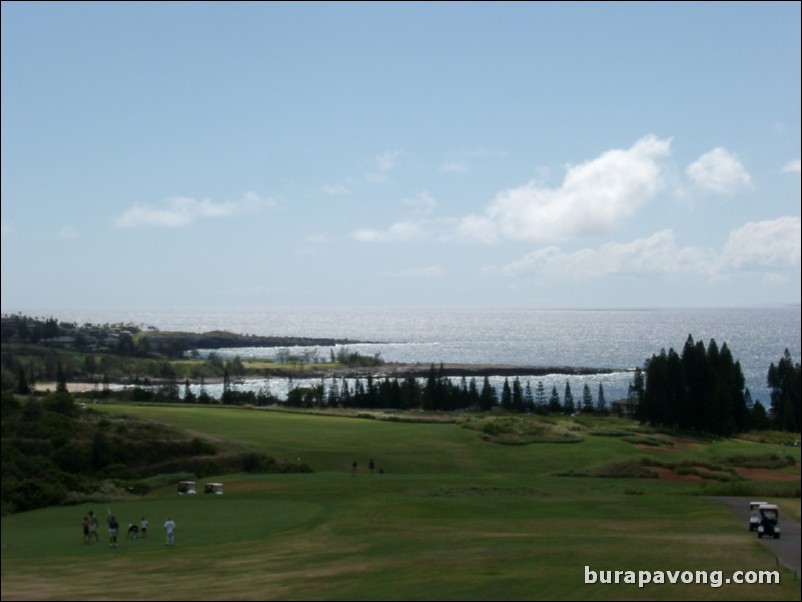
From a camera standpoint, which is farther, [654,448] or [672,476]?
[654,448]

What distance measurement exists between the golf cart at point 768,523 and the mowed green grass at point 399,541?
82 cm

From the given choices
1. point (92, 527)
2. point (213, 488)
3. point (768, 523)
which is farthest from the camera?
point (213, 488)

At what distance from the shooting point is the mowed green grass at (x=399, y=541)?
66.2 ft

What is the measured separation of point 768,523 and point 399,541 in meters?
12.1

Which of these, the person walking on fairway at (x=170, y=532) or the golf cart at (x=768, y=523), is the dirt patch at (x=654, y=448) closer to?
the golf cart at (x=768, y=523)

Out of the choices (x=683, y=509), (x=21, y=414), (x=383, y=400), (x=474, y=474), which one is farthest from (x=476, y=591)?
(x=383, y=400)

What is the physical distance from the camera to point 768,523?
2780 centimetres

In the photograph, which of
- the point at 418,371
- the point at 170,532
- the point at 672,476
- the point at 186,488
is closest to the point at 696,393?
the point at 672,476

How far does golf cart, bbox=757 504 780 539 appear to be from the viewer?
27766 millimetres

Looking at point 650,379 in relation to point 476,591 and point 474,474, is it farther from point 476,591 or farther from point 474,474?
point 476,591

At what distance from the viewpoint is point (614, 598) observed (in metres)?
18.4

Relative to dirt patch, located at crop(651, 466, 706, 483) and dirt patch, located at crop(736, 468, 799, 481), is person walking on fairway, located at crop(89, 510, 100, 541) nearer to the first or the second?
dirt patch, located at crop(651, 466, 706, 483)

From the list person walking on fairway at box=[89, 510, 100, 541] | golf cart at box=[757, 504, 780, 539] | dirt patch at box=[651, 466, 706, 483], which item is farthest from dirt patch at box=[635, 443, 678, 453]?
person walking on fairway at box=[89, 510, 100, 541]

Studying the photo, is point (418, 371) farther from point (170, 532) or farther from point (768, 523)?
point (768, 523)
